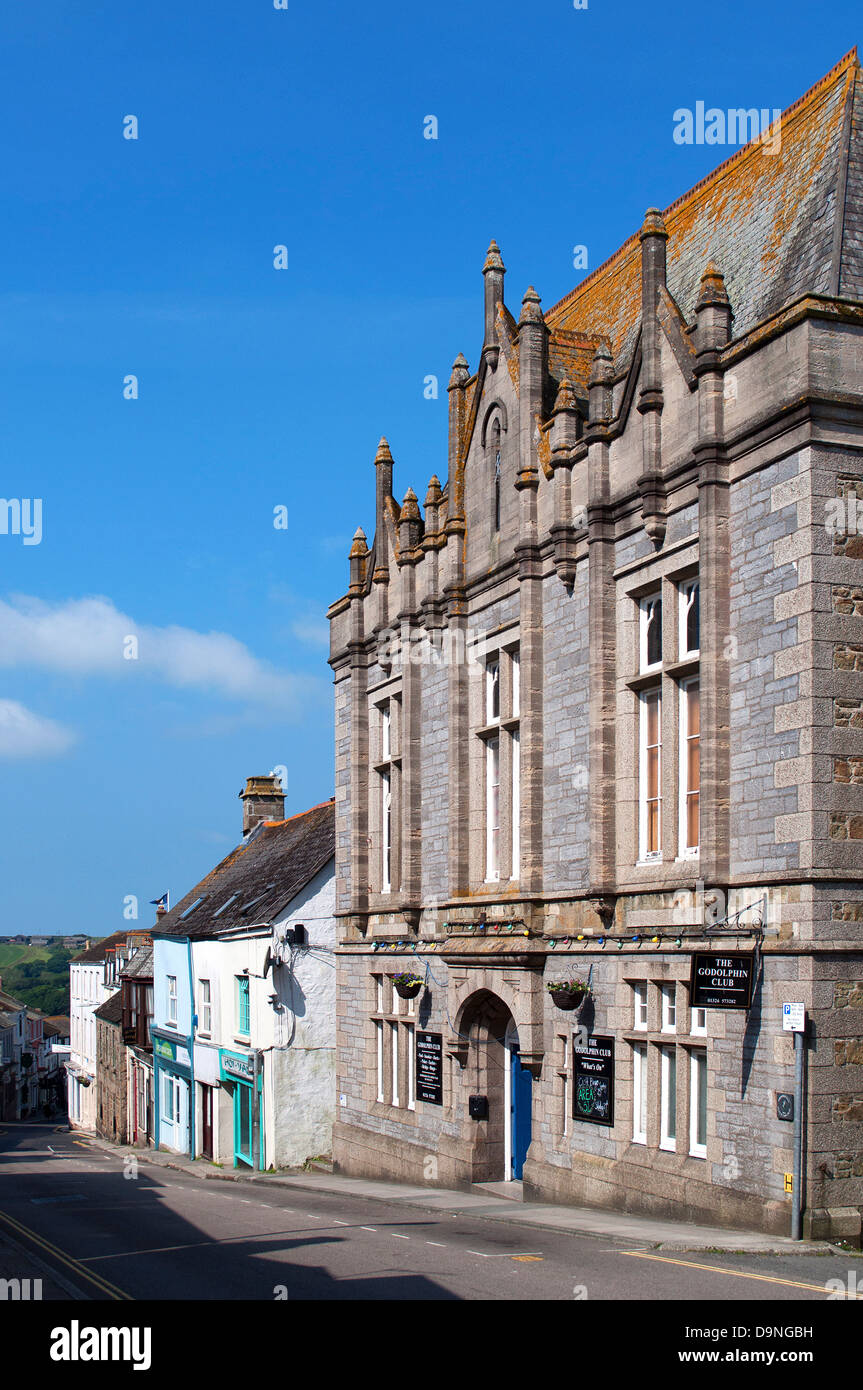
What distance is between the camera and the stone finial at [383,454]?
29.0 m

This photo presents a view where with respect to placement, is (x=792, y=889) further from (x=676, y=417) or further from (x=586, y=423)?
(x=586, y=423)

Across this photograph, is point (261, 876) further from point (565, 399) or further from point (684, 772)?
point (684, 772)

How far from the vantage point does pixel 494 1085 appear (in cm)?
2233

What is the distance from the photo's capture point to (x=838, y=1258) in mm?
12945

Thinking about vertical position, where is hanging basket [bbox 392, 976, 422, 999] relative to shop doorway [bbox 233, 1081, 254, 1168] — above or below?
above

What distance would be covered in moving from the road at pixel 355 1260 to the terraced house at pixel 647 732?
181 cm

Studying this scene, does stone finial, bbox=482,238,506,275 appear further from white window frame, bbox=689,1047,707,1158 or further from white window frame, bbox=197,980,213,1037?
white window frame, bbox=197,980,213,1037

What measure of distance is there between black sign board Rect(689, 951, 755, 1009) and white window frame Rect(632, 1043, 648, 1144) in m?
2.12

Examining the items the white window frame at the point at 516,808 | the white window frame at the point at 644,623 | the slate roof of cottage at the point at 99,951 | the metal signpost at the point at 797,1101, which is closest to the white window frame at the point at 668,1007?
the metal signpost at the point at 797,1101

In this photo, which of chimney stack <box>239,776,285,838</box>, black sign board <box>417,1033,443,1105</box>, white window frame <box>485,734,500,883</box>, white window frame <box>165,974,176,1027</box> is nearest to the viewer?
white window frame <box>485,734,500,883</box>

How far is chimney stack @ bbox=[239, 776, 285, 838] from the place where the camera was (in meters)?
48.7

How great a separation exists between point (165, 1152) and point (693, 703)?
32967 millimetres

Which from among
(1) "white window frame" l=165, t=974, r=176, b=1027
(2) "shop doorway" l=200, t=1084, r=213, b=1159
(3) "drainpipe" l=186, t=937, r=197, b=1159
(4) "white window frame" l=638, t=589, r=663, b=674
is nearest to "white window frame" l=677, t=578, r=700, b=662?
(4) "white window frame" l=638, t=589, r=663, b=674

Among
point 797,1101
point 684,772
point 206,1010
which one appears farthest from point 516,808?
point 206,1010
